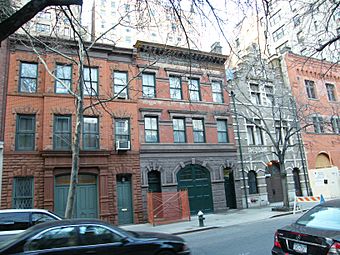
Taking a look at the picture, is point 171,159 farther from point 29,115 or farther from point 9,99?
point 9,99

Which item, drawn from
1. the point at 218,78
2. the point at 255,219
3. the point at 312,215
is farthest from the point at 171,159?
the point at 312,215

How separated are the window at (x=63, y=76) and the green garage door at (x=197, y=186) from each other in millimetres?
9393

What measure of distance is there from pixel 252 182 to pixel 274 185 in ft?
8.20

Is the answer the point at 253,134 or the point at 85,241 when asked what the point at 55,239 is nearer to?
the point at 85,241

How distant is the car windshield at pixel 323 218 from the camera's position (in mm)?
5311

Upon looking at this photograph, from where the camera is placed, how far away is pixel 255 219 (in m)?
16.2

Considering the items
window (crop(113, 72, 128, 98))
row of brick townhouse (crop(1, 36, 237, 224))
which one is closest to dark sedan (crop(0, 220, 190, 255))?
row of brick townhouse (crop(1, 36, 237, 224))

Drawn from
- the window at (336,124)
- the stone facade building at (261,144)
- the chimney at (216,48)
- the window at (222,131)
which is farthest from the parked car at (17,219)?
the window at (336,124)

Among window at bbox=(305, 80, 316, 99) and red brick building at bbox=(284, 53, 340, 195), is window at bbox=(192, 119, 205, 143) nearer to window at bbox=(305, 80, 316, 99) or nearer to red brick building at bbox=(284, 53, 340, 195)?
red brick building at bbox=(284, 53, 340, 195)

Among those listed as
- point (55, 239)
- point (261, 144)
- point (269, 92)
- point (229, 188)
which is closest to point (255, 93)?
point (269, 92)

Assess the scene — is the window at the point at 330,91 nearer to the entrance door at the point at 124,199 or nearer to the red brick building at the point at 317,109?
the red brick building at the point at 317,109

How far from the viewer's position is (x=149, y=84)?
Answer: 20.9 metres

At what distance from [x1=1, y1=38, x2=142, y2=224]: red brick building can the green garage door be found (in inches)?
138

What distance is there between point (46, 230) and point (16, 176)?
1178 cm
